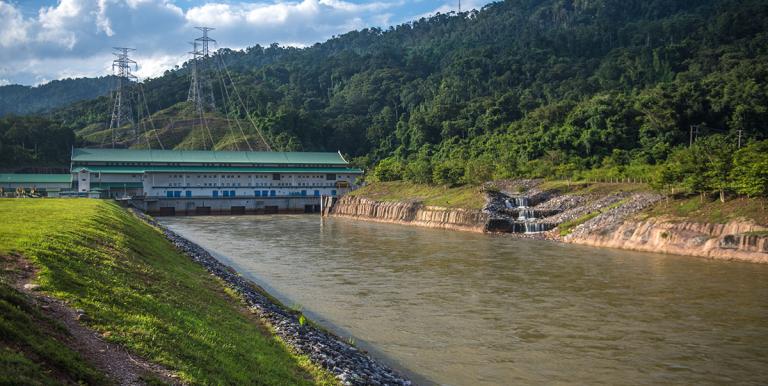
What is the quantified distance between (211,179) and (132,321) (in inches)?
3497

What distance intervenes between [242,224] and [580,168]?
139 ft

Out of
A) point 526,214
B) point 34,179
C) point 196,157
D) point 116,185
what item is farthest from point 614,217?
point 34,179

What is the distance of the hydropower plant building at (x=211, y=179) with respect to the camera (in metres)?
91.9

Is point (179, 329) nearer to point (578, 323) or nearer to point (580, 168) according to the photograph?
point (578, 323)

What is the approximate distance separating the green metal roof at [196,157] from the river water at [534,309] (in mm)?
59793

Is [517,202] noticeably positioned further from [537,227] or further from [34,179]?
[34,179]

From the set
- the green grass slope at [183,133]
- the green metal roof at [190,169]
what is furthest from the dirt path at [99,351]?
the green grass slope at [183,133]

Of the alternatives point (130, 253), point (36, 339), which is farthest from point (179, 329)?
point (130, 253)

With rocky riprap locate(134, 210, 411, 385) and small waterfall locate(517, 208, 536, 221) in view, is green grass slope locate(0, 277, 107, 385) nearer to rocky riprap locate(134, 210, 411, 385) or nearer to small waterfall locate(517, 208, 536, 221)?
rocky riprap locate(134, 210, 411, 385)

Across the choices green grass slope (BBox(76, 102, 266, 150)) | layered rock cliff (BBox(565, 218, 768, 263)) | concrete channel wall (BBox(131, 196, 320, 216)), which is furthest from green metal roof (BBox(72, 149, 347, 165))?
layered rock cliff (BBox(565, 218, 768, 263))

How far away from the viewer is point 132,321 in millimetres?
12281

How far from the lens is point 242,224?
71688 mm

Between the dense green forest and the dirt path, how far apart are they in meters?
40.9

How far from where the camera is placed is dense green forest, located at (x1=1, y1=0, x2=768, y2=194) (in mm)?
73312
